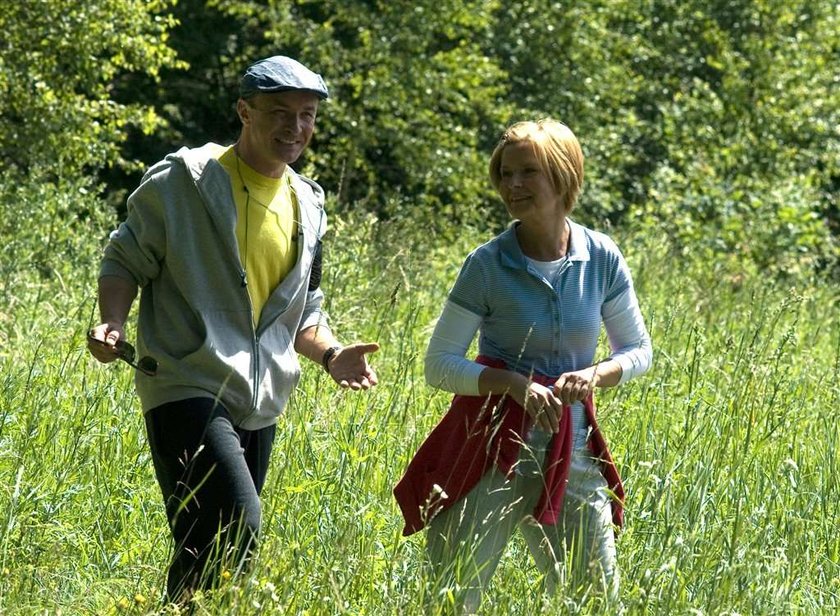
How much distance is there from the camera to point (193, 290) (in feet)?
12.6

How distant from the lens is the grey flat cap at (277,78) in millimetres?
3873

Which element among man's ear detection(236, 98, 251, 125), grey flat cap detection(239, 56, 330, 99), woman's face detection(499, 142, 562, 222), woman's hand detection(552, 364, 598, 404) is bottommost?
woman's hand detection(552, 364, 598, 404)

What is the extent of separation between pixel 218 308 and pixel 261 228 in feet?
0.78

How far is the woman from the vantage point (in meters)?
3.83

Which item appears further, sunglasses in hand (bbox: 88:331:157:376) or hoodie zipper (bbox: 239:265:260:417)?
hoodie zipper (bbox: 239:265:260:417)

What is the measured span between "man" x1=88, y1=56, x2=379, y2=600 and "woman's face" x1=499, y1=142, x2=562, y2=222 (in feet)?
1.65

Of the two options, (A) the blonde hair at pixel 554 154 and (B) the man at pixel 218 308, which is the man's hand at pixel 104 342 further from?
(A) the blonde hair at pixel 554 154

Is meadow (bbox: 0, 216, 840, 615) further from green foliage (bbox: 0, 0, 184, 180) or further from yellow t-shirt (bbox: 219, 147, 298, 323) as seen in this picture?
green foliage (bbox: 0, 0, 184, 180)

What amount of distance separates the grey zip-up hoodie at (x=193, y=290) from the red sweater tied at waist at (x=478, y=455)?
0.44m

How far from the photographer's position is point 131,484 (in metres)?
4.96

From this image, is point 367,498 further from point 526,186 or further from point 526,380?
point 526,186

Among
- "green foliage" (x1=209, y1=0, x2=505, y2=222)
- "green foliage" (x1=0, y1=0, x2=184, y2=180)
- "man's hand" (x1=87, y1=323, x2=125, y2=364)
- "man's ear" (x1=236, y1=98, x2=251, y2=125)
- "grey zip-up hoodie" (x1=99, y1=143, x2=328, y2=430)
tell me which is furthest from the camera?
"green foliage" (x1=209, y1=0, x2=505, y2=222)

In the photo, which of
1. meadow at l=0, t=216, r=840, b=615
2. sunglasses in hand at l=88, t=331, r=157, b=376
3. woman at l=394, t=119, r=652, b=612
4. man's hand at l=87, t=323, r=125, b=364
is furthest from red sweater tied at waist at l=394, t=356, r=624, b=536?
man's hand at l=87, t=323, r=125, b=364

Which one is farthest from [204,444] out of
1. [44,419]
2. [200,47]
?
[200,47]
